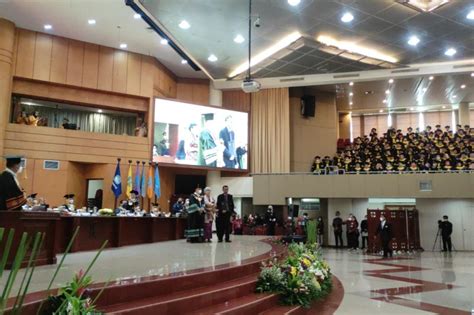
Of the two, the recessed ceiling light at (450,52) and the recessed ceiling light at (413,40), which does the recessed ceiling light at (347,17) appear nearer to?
the recessed ceiling light at (413,40)

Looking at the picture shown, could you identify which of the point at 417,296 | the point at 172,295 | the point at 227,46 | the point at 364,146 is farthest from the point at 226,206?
A: the point at 364,146

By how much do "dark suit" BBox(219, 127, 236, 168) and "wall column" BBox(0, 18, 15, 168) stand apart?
26.0ft

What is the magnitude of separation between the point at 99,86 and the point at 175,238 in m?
7.25

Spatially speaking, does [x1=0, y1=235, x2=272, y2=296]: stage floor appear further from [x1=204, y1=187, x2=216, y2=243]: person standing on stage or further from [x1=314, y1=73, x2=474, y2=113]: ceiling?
[x1=314, y1=73, x2=474, y2=113]: ceiling

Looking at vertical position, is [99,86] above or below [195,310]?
above

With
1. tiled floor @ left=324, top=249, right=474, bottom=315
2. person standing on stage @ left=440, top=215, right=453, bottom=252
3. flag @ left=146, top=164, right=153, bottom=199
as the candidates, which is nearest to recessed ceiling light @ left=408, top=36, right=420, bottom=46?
person standing on stage @ left=440, top=215, right=453, bottom=252

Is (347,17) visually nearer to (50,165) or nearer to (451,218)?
(451,218)

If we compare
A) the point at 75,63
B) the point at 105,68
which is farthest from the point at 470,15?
the point at 75,63

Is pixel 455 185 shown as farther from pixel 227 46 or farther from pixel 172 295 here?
pixel 172 295

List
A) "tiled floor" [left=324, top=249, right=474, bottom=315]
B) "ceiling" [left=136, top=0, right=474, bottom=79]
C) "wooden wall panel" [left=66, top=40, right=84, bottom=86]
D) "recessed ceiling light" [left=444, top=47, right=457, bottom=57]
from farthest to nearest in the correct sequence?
"wooden wall panel" [left=66, top=40, right=84, bottom=86] < "recessed ceiling light" [left=444, top=47, right=457, bottom=57] < "ceiling" [left=136, top=0, right=474, bottom=79] < "tiled floor" [left=324, top=249, right=474, bottom=315]

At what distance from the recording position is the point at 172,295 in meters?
4.12

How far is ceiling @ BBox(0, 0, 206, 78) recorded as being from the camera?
39.8 ft

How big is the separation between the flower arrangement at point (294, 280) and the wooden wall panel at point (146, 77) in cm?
1156

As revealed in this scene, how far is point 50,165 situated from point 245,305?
443 inches
